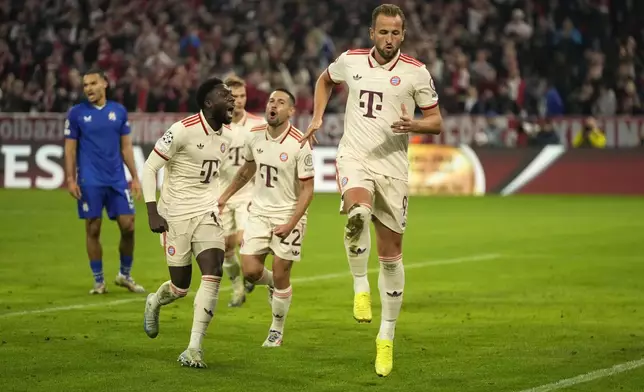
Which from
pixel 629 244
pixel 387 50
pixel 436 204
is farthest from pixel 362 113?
pixel 436 204

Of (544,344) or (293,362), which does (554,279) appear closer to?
(544,344)

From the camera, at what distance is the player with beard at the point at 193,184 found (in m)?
9.41

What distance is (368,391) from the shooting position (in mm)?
8250

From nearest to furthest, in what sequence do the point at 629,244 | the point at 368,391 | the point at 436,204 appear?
1. the point at 368,391
2. the point at 629,244
3. the point at 436,204

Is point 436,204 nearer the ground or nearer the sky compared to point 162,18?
nearer the ground

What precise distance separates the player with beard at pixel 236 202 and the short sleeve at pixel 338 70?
340 cm

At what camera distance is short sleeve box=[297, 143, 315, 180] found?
34.0ft

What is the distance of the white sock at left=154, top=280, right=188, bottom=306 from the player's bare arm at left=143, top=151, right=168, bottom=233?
1.95ft

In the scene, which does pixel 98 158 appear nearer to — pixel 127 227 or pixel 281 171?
pixel 127 227

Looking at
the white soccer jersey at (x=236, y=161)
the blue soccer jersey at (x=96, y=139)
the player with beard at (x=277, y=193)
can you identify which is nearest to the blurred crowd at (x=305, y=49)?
the blue soccer jersey at (x=96, y=139)

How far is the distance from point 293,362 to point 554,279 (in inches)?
240

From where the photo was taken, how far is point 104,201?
13.7 meters

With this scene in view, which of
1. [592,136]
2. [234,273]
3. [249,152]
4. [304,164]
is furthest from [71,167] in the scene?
[592,136]

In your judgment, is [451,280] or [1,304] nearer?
[1,304]
